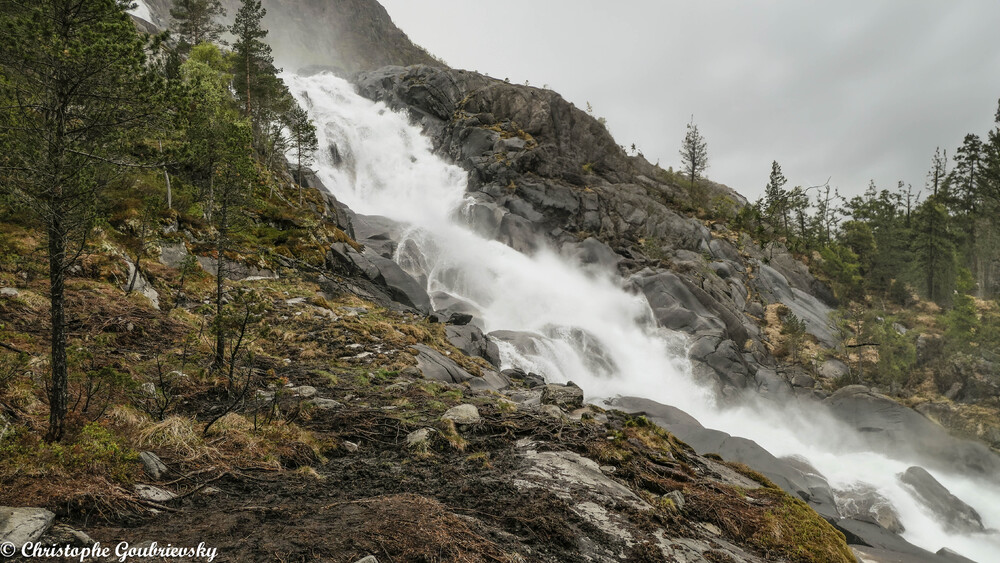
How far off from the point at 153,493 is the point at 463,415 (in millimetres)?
5453

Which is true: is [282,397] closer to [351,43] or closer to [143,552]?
[143,552]

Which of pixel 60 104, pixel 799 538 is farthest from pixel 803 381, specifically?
pixel 60 104

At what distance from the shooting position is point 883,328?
4319cm

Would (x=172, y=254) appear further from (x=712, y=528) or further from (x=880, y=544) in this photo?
(x=880, y=544)

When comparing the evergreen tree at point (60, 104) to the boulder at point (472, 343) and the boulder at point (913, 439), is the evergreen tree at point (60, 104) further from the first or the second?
the boulder at point (913, 439)

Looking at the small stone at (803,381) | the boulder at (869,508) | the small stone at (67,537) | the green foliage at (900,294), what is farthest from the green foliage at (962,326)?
the small stone at (67,537)

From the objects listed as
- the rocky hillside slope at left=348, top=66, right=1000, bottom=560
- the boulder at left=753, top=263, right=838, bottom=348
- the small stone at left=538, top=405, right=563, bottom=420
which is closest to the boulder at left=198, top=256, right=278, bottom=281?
the rocky hillside slope at left=348, top=66, right=1000, bottom=560

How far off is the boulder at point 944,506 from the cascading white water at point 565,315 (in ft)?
1.83

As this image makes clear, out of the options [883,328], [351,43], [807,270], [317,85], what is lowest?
[883,328]

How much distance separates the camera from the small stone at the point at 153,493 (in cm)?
498

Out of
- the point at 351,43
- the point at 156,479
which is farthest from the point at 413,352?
the point at 351,43

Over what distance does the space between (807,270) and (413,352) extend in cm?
6260

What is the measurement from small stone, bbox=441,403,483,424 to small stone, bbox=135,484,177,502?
191 inches

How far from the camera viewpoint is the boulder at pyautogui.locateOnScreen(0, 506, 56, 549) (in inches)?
143
